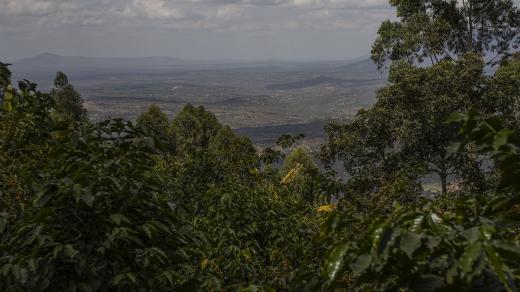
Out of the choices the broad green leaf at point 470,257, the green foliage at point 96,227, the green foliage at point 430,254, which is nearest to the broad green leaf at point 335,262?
the green foliage at point 430,254

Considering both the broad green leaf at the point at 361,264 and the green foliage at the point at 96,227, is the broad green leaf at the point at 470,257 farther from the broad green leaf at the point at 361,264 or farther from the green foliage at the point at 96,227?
the green foliage at the point at 96,227

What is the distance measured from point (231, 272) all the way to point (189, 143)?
133 ft

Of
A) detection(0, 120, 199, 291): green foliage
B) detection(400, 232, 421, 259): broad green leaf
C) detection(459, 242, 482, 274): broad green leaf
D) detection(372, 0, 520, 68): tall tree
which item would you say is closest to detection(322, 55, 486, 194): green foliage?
detection(372, 0, 520, 68): tall tree

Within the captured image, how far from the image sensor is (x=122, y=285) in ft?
14.3

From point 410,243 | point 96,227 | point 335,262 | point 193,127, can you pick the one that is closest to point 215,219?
point 96,227

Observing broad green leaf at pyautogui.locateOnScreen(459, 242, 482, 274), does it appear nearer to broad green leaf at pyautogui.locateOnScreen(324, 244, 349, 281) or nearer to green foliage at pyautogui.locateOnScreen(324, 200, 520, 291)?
green foliage at pyautogui.locateOnScreen(324, 200, 520, 291)

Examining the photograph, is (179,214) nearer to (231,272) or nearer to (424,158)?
(231,272)

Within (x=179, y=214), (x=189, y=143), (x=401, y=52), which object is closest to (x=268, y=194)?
(x=179, y=214)

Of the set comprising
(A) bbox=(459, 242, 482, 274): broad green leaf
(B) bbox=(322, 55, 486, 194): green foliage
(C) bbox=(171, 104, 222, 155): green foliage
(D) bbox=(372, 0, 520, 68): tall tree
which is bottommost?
(C) bbox=(171, 104, 222, 155): green foliage

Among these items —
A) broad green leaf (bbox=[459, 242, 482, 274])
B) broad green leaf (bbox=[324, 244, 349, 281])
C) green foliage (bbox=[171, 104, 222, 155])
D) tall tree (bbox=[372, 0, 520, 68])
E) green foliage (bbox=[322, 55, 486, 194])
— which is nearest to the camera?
broad green leaf (bbox=[459, 242, 482, 274])

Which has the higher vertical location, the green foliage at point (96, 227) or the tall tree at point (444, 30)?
the tall tree at point (444, 30)

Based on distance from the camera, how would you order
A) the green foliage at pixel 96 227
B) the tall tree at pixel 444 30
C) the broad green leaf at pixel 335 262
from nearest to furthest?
the broad green leaf at pixel 335 262
the green foliage at pixel 96 227
the tall tree at pixel 444 30

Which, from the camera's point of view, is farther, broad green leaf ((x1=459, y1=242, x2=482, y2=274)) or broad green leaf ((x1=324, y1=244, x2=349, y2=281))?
broad green leaf ((x1=324, y1=244, x2=349, y2=281))

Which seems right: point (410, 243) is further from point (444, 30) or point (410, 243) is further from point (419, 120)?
point (444, 30)
